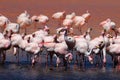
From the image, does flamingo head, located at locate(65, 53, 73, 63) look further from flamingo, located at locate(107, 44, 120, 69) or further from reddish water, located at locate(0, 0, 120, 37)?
reddish water, located at locate(0, 0, 120, 37)

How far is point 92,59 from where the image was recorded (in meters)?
21.1

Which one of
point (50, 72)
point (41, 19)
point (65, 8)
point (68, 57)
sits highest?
point (65, 8)

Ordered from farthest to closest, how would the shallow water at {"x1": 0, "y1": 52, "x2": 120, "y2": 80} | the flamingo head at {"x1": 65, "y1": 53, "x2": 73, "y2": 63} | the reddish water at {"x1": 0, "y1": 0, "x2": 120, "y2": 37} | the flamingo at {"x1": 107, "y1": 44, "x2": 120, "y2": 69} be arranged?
1. the reddish water at {"x1": 0, "y1": 0, "x2": 120, "y2": 37}
2. the flamingo at {"x1": 107, "y1": 44, "x2": 120, "y2": 69}
3. the flamingo head at {"x1": 65, "y1": 53, "x2": 73, "y2": 63}
4. the shallow water at {"x1": 0, "y1": 52, "x2": 120, "y2": 80}

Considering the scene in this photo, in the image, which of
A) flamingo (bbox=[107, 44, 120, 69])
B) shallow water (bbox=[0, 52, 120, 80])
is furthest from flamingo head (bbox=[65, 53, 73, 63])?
flamingo (bbox=[107, 44, 120, 69])

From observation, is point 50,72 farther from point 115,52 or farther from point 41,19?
point 41,19

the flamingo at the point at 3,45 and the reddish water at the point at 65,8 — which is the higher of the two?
the reddish water at the point at 65,8

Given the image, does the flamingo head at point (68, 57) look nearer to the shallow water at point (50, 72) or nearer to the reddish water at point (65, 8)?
the shallow water at point (50, 72)

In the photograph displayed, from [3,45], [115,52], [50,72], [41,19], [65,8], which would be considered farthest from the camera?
[65,8]

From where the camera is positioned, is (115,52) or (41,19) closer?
(115,52)

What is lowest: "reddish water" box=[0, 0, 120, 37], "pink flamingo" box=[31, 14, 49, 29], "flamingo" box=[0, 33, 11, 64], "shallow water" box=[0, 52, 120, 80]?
"shallow water" box=[0, 52, 120, 80]

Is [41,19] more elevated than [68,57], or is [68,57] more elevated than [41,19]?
[41,19]

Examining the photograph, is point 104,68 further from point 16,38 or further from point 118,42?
point 16,38

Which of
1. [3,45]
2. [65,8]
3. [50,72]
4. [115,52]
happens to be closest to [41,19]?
[65,8]

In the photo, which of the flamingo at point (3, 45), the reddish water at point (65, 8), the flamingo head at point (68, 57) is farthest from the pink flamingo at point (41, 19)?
the flamingo head at point (68, 57)
